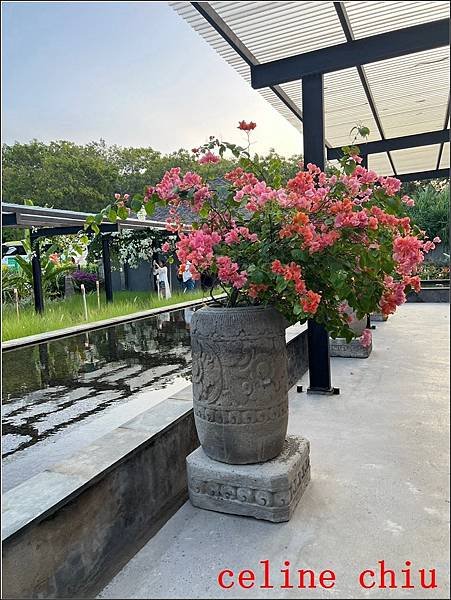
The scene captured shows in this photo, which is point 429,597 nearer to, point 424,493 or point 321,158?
point 424,493

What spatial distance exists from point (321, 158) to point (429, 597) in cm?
335

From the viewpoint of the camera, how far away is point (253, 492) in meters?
2.48

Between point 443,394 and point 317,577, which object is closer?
point 317,577

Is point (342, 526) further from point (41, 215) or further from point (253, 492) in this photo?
point (41, 215)

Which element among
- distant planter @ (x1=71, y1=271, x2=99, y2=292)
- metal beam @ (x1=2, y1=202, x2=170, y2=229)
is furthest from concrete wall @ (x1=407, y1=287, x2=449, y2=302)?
distant planter @ (x1=71, y1=271, x2=99, y2=292)

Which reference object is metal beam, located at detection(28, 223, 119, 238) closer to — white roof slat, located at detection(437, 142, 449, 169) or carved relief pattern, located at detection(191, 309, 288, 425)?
white roof slat, located at detection(437, 142, 449, 169)

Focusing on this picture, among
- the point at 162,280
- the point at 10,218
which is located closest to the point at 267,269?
the point at 10,218

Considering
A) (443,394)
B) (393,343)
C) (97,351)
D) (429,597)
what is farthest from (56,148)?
(429,597)

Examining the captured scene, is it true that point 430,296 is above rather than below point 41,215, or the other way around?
below

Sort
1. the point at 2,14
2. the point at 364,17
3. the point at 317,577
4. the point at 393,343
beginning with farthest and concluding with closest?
the point at 393,343 < the point at 364,17 < the point at 317,577 < the point at 2,14

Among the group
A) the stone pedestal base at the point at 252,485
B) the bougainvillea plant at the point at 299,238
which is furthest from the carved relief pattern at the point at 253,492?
the bougainvillea plant at the point at 299,238

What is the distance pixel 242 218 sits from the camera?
8.97ft

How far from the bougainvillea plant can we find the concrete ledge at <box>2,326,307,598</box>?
37.9 inches

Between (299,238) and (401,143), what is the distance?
602 centimetres
